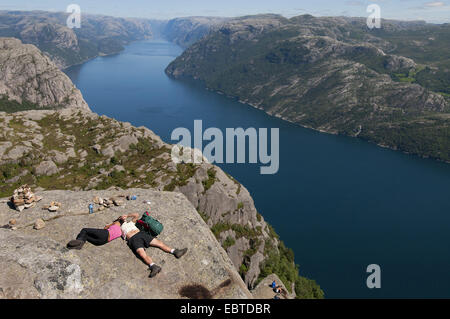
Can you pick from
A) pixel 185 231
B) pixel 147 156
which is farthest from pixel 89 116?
pixel 185 231

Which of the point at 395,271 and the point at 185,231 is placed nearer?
the point at 185,231

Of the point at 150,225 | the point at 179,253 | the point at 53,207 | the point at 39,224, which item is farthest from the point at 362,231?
the point at 39,224

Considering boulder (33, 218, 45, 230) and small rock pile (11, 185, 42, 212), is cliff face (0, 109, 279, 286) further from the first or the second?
boulder (33, 218, 45, 230)

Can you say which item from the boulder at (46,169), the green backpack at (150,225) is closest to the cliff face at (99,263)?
the green backpack at (150,225)

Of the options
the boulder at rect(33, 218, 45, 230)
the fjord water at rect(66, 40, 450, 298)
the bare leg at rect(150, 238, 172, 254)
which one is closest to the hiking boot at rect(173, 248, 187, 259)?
the bare leg at rect(150, 238, 172, 254)
